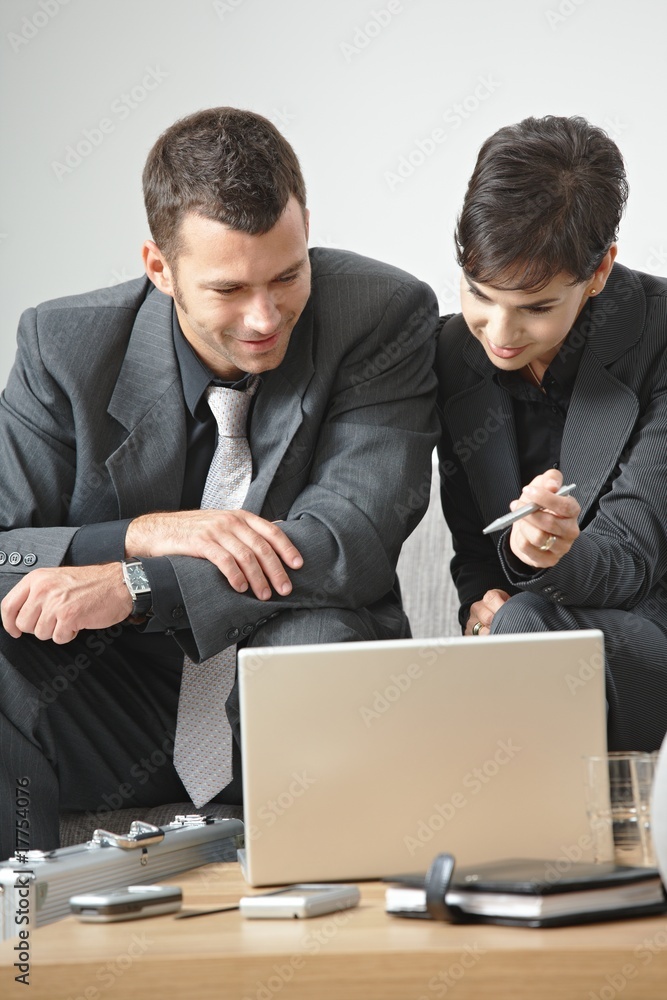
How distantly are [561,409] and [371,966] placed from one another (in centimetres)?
113

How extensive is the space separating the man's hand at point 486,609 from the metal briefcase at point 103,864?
539 mm

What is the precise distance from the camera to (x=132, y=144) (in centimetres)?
263

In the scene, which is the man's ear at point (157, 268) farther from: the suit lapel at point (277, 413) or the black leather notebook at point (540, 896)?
the black leather notebook at point (540, 896)

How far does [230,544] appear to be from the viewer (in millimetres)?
1466

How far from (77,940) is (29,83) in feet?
7.72

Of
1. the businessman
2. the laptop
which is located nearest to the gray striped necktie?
the businessman

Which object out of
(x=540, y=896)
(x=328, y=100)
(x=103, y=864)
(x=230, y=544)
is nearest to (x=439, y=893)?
(x=540, y=896)

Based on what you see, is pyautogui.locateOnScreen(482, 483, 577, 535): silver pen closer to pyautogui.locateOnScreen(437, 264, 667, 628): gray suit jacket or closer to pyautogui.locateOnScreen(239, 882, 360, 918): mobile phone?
pyautogui.locateOnScreen(437, 264, 667, 628): gray suit jacket

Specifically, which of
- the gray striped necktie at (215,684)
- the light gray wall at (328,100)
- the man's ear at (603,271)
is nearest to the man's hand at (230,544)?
the gray striped necktie at (215,684)

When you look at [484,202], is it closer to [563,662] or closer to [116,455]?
[116,455]

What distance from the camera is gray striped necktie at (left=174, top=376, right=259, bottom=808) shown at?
5.09ft

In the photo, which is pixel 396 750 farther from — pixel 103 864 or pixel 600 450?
pixel 600 450

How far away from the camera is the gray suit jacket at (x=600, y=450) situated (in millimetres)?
1521

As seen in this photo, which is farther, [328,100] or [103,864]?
[328,100]
